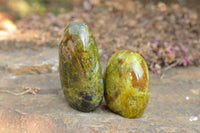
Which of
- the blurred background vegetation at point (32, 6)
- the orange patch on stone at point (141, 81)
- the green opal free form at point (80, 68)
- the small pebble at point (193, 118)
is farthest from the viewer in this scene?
the blurred background vegetation at point (32, 6)

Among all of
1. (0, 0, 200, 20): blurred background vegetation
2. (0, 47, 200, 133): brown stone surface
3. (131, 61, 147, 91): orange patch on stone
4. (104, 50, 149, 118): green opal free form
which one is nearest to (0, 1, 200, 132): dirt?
(0, 47, 200, 133): brown stone surface

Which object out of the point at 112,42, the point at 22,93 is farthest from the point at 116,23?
the point at 22,93

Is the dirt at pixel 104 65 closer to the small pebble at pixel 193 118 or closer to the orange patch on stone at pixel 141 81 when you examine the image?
the small pebble at pixel 193 118

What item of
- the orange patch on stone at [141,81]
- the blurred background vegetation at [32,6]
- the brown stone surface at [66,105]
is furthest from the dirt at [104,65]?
the blurred background vegetation at [32,6]

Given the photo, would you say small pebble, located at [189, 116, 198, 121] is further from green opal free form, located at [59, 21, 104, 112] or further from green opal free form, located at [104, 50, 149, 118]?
green opal free form, located at [59, 21, 104, 112]

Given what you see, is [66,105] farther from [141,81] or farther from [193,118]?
[193,118]

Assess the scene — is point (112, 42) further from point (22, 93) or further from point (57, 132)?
point (57, 132)
